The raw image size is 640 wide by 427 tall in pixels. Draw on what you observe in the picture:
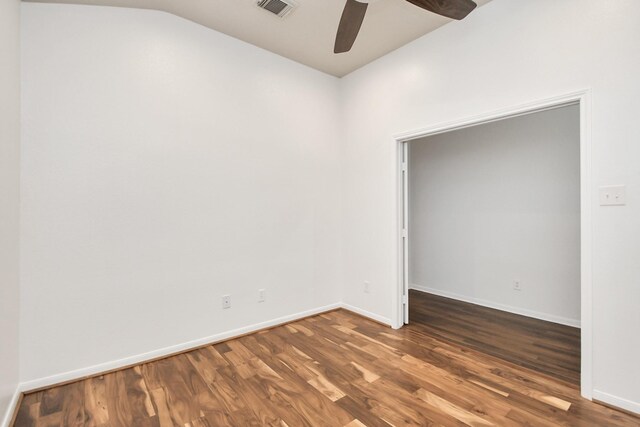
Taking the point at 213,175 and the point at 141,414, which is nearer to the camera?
the point at 141,414

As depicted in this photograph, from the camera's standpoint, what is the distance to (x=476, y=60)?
251cm

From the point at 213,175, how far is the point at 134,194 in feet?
2.17

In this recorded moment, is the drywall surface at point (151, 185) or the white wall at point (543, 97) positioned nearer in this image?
the white wall at point (543, 97)

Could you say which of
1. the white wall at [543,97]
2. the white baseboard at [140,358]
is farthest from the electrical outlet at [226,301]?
the white wall at [543,97]

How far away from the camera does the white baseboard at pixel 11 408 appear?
1710mm

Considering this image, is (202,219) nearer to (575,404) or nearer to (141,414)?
(141,414)

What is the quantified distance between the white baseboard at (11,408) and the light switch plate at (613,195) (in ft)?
12.4

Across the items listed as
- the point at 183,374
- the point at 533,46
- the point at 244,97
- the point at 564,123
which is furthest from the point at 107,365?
the point at 564,123

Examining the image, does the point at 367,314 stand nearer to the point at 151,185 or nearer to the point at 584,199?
the point at 584,199

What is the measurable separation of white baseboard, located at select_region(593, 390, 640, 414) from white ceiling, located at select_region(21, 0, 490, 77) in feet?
9.50

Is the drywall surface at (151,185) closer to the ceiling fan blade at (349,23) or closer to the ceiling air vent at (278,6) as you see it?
the ceiling air vent at (278,6)

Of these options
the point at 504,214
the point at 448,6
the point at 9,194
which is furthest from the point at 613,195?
the point at 9,194

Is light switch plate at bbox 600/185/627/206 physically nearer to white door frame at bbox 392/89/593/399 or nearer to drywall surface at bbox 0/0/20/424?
white door frame at bbox 392/89/593/399

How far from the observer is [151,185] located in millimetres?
2484
